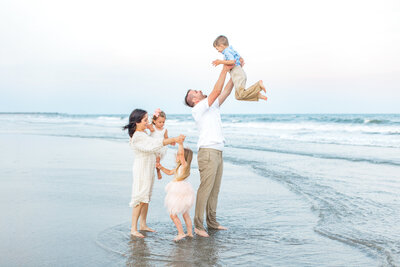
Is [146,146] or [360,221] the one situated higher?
[146,146]

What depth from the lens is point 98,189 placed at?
24.2 feet

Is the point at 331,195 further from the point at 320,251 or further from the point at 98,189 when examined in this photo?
the point at 98,189

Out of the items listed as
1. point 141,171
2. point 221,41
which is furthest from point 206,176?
point 221,41

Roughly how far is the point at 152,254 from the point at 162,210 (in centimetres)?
193

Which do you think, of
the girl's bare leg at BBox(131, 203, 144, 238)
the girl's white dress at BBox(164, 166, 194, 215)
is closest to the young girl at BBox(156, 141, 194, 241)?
the girl's white dress at BBox(164, 166, 194, 215)

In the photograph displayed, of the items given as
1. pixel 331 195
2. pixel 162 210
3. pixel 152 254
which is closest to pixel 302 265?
Result: pixel 152 254

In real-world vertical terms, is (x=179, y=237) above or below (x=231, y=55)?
below

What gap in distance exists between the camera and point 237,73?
15.8 feet

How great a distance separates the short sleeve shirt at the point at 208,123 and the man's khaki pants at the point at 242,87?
0.36m

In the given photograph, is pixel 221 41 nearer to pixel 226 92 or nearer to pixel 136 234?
pixel 226 92

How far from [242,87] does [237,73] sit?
0.20m

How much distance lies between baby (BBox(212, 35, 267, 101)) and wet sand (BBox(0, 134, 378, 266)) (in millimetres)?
1658

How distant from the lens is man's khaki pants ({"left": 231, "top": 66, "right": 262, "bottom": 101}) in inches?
182

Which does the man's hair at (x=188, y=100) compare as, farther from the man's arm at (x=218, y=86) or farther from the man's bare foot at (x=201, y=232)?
the man's bare foot at (x=201, y=232)
